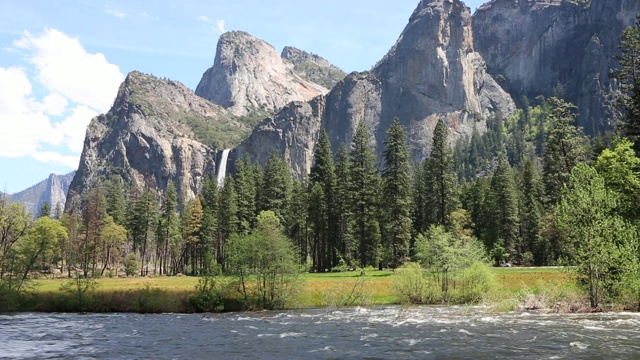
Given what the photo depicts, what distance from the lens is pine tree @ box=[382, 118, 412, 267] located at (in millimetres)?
61750

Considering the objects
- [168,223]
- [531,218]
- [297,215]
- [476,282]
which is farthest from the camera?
[168,223]

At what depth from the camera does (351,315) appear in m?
31.9

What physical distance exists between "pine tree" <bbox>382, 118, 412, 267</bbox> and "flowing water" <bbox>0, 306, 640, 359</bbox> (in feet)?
94.5

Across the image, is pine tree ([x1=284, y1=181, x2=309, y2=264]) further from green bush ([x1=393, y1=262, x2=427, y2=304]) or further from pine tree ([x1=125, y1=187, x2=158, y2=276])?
green bush ([x1=393, y1=262, x2=427, y2=304])

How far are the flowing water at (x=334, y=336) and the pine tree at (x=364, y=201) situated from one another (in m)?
31.0

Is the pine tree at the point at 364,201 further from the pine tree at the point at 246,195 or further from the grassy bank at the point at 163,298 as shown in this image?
the grassy bank at the point at 163,298

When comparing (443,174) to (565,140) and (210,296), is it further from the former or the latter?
(210,296)

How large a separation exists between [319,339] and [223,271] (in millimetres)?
16479

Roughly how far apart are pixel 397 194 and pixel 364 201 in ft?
13.8

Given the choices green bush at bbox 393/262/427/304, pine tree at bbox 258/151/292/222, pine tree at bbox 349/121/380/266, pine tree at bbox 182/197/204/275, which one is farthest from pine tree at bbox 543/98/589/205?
pine tree at bbox 182/197/204/275

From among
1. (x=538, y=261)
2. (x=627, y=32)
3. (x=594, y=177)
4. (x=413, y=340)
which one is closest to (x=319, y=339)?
(x=413, y=340)

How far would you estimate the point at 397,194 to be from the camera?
63281mm

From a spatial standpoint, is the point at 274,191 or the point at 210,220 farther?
the point at 210,220

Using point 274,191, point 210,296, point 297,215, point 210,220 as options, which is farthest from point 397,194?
point 210,296
